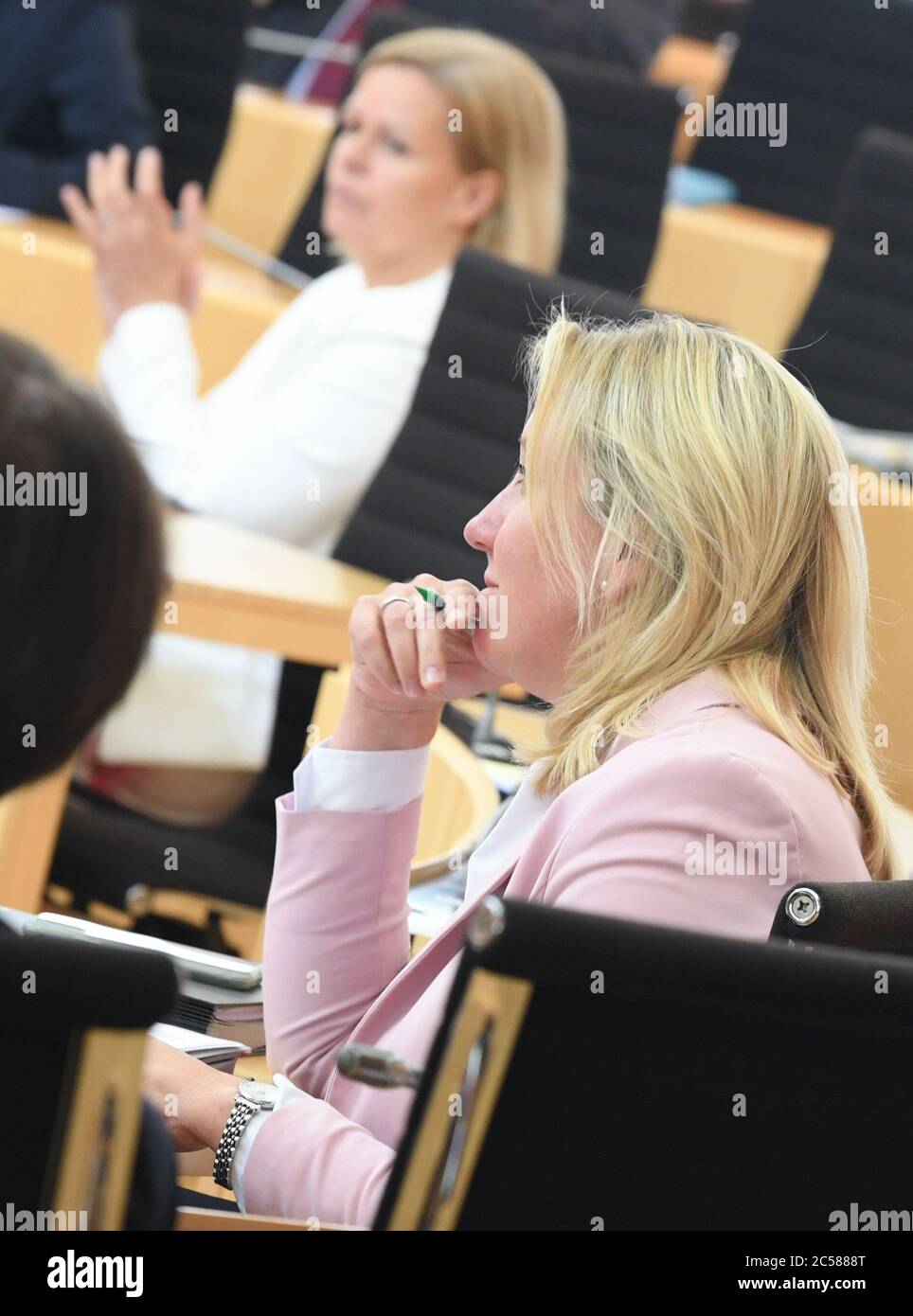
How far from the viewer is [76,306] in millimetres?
3611

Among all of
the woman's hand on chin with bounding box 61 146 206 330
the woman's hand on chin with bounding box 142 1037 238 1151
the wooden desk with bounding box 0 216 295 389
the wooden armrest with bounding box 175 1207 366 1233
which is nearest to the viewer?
the wooden armrest with bounding box 175 1207 366 1233

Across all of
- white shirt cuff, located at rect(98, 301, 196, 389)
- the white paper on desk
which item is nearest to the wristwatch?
the white paper on desk

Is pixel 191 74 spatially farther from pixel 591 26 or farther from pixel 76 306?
pixel 591 26

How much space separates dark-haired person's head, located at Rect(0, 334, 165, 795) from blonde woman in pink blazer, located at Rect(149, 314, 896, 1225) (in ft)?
1.27

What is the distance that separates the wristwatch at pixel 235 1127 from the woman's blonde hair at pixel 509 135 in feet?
6.37

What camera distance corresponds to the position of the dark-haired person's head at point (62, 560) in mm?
736

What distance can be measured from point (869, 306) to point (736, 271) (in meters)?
0.99

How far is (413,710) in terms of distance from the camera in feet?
4.74

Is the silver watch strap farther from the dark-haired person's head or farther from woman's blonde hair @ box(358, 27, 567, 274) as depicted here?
woman's blonde hair @ box(358, 27, 567, 274)

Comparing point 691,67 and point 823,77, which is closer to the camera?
point 823,77

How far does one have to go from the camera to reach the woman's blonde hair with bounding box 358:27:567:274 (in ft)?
9.49

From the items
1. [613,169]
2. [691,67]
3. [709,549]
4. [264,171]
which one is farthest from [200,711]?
[691,67]
